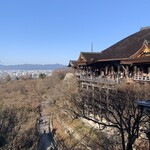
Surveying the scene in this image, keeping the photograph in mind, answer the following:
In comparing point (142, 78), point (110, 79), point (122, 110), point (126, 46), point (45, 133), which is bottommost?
point (45, 133)

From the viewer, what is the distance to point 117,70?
27422 millimetres

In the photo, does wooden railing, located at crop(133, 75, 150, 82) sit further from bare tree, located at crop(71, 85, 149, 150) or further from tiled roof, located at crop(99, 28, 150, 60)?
tiled roof, located at crop(99, 28, 150, 60)

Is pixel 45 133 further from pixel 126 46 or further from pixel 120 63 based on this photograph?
pixel 126 46

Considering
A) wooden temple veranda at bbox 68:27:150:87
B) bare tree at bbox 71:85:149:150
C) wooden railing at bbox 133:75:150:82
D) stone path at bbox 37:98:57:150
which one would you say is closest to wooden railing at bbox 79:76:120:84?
wooden temple veranda at bbox 68:27:150:87

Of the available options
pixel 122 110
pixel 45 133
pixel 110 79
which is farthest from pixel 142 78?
pixel 45 133

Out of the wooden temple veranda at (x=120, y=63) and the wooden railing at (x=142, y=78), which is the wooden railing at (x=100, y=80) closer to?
the wooden temple veranda at (x=120, y=63)

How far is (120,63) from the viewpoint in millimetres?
23469

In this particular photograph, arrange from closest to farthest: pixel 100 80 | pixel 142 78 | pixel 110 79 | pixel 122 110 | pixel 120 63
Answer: pixel 122 110
pixel 142 78
pixel 110 79
pixel 120 63
pixel 100 80

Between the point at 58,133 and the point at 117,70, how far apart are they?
323 inches

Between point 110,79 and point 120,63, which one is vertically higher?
point 120,63

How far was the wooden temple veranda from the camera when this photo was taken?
69.8 feet

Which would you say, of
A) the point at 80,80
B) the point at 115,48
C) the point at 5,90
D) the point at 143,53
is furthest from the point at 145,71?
the point at 5,90

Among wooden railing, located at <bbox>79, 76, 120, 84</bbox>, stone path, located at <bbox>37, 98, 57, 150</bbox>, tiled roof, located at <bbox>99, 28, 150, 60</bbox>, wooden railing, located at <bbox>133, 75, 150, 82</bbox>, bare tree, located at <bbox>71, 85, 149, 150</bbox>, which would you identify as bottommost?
stone path, located at <bbox>37, 98, 57, 150</bbox>

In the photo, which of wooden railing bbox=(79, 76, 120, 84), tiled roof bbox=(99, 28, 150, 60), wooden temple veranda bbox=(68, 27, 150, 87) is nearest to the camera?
wooden temple veranda bbox=(68, 27, 150, 87)
